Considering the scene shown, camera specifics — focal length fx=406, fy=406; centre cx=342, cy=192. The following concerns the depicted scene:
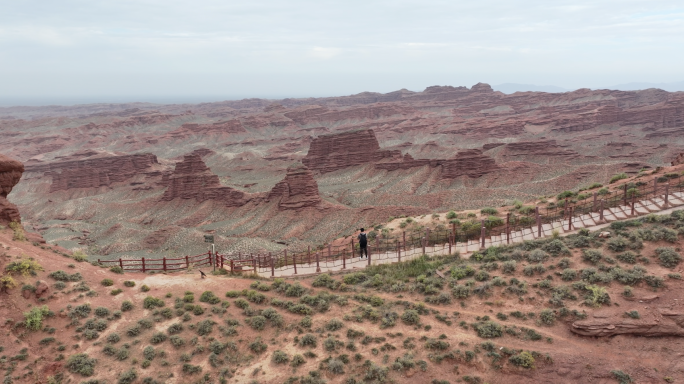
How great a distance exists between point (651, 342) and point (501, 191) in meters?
43.2

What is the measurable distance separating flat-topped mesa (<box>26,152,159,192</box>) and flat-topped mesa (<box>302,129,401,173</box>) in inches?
1459

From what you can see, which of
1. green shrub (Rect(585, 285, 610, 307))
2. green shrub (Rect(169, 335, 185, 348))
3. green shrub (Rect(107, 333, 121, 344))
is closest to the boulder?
green shrub (Rect(107, 333, 121, 344))

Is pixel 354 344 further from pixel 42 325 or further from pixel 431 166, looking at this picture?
pixel 431 166

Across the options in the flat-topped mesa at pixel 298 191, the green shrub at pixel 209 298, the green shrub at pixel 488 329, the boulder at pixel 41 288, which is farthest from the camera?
the flat-topped mesa at pixel 298 191

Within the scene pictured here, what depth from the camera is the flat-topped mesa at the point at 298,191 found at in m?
52.5

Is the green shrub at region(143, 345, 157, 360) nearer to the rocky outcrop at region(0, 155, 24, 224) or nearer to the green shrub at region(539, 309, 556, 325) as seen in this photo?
the rocky outcrop at region(0, 155, 24, 224)

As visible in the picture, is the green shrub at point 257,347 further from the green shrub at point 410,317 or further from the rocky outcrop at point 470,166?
the rocky outcrop at point 470,166

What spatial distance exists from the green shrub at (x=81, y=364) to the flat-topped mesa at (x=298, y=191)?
3982 cm

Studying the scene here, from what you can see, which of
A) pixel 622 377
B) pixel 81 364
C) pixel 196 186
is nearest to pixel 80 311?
pixel 81 364

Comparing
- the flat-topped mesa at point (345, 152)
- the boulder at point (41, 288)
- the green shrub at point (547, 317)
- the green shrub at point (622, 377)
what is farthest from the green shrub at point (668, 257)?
the flat-topped mesa at point (345, 152)

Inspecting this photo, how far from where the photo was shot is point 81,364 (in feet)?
40.2

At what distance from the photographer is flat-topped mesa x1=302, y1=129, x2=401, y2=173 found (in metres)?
84.3

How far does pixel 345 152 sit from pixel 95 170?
52702mm

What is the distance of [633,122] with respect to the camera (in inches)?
4567
